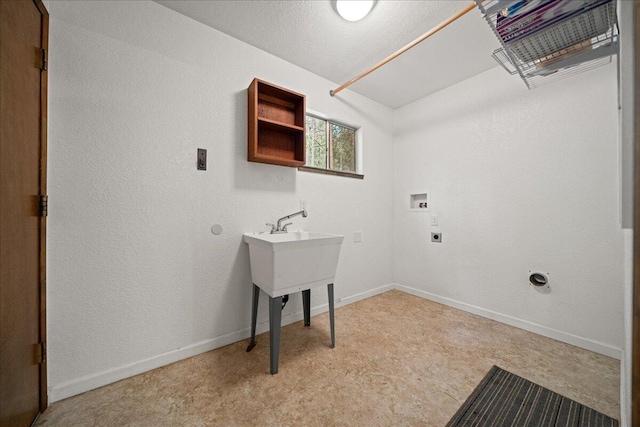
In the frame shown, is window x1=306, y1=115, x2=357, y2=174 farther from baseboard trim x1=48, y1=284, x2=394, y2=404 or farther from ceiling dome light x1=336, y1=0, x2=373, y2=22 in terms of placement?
baseboard trim x1=48, y1=284, x2=394, y2=404

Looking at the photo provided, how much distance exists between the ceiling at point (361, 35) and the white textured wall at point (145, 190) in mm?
159

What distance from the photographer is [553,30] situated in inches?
45.7

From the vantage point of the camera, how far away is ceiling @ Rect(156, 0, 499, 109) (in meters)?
1.60

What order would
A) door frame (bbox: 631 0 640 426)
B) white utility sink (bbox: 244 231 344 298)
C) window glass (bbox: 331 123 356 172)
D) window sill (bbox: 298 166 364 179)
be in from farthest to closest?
window glass (bbox: 331 123 356 172)
window sill (bbox: 298 166 364 179)
white utility sink (bbox: 244 231 344 298)
door frame (bbox: 631 0 640 426)

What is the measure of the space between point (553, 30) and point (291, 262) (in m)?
1.86

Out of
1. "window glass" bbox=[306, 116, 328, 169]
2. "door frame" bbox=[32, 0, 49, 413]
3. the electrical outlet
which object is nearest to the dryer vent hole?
"window glass" bbox=[306, 116, 328, 169]

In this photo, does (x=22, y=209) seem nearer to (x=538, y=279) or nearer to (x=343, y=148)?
(x=343, y=148)

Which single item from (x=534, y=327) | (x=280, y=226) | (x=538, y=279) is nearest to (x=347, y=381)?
(x=280, y=226)

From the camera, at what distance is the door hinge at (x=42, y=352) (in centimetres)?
119

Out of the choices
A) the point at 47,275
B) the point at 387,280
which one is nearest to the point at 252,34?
the point at 47,275

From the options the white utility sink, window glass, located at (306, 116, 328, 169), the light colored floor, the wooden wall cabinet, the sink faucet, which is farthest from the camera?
window glass, located at (306, 116, 328, 169)

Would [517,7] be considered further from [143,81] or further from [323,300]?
[323,300]

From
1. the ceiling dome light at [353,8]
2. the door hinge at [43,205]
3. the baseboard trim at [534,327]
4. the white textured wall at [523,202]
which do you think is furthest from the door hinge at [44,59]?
the baseboard trim at [534,327]

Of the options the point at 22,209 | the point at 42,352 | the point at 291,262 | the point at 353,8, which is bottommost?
the point at 42,352
